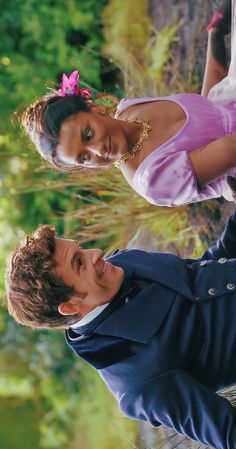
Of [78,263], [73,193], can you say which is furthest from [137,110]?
[73,193]

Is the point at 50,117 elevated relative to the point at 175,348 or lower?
elevated

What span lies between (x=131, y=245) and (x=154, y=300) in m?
1.94

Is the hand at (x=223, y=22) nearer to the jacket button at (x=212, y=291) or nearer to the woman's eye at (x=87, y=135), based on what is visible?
the woman's eye at (x=87, y=135)

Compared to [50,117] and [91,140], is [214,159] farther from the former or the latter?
[50,117]

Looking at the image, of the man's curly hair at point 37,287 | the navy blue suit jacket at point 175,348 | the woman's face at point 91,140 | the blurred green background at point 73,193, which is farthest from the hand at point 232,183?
the blurred green background at point 73,193

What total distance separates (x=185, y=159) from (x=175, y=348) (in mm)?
549

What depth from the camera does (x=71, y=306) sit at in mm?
1672

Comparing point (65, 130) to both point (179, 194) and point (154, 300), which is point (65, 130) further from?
point (154, 300)

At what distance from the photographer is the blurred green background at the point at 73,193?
11.7 ft

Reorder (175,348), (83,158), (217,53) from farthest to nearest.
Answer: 1. (217,53)
2. (83,158)
3. (175,348)

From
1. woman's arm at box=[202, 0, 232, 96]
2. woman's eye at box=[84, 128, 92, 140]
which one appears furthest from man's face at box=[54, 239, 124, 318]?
woman's arm at box=[202, 0, 232, 96]

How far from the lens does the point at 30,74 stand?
4.47 meters

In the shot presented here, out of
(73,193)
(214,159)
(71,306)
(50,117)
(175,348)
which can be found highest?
(50,117)

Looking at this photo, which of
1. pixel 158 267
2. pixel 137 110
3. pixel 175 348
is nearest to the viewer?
pixel 175 348
